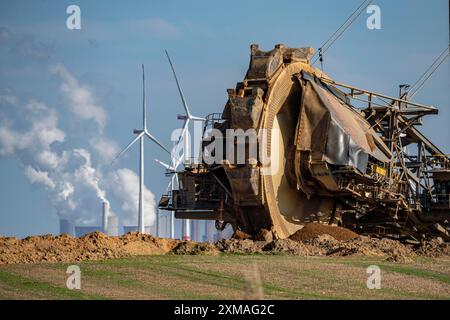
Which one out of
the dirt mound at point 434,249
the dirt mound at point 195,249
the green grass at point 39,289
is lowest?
the dirt mound at point 434,249

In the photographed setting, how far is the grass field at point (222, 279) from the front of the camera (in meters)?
24.2

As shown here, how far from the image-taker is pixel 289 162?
40.8 m

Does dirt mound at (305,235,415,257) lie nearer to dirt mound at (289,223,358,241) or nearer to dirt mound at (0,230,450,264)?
dirt mound at (0,230,450,264)

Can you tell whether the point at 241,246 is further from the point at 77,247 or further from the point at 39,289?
the point at 39,289

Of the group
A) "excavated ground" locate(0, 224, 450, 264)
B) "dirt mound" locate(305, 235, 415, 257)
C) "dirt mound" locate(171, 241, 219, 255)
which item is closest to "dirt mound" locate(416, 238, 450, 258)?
"excavated ground" locate(0, 224, 450, 264)

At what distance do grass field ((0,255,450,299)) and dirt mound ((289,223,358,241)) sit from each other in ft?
18.5

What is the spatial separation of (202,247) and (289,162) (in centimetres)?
618

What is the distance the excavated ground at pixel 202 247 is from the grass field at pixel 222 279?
1.45m

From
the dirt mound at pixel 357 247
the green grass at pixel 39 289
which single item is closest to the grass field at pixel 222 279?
the green grass at pixel 39 289

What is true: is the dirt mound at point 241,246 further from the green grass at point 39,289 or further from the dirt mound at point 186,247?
the green grass at point 39,289

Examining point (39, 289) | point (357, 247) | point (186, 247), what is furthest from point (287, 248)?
point (39, 289)

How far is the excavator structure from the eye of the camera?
38938mm
